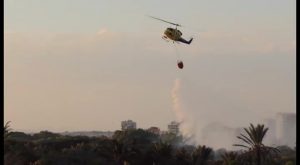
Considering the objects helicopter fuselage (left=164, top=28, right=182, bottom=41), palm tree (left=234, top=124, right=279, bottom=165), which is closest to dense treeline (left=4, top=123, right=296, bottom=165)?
palm tree (left=234, top=124, right=279, bottom=165)

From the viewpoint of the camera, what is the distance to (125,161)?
4454 inches

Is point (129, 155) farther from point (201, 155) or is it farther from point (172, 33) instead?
point (172, 33)

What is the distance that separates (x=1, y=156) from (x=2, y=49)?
5.50 m

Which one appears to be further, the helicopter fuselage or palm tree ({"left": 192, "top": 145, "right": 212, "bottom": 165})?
palm tree ({"left": 192, "top": 145, "right": 212, "bottom": 165})

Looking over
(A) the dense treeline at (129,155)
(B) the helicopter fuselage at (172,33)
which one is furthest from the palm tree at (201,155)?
(B) the helicopter fuselage at (172,33)

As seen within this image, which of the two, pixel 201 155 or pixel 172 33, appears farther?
pixel 201 155

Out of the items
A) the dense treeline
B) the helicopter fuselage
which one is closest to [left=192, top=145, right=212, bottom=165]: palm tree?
the dense treeline

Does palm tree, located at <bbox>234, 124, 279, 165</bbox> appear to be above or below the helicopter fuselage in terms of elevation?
below

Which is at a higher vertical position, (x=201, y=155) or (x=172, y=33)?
(x=172, y=33)

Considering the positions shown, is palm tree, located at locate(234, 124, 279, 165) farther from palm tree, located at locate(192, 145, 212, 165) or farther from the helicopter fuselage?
the helicopter fuselage

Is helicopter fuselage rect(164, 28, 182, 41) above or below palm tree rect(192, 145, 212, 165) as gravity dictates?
above

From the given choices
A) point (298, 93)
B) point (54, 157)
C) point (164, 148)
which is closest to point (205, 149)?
point (164, 148)

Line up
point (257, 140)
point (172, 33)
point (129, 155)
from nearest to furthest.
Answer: point (172, 33)
point (257, 140)
point (129, 155)

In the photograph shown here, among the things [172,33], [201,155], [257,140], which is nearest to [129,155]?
[201,155]
